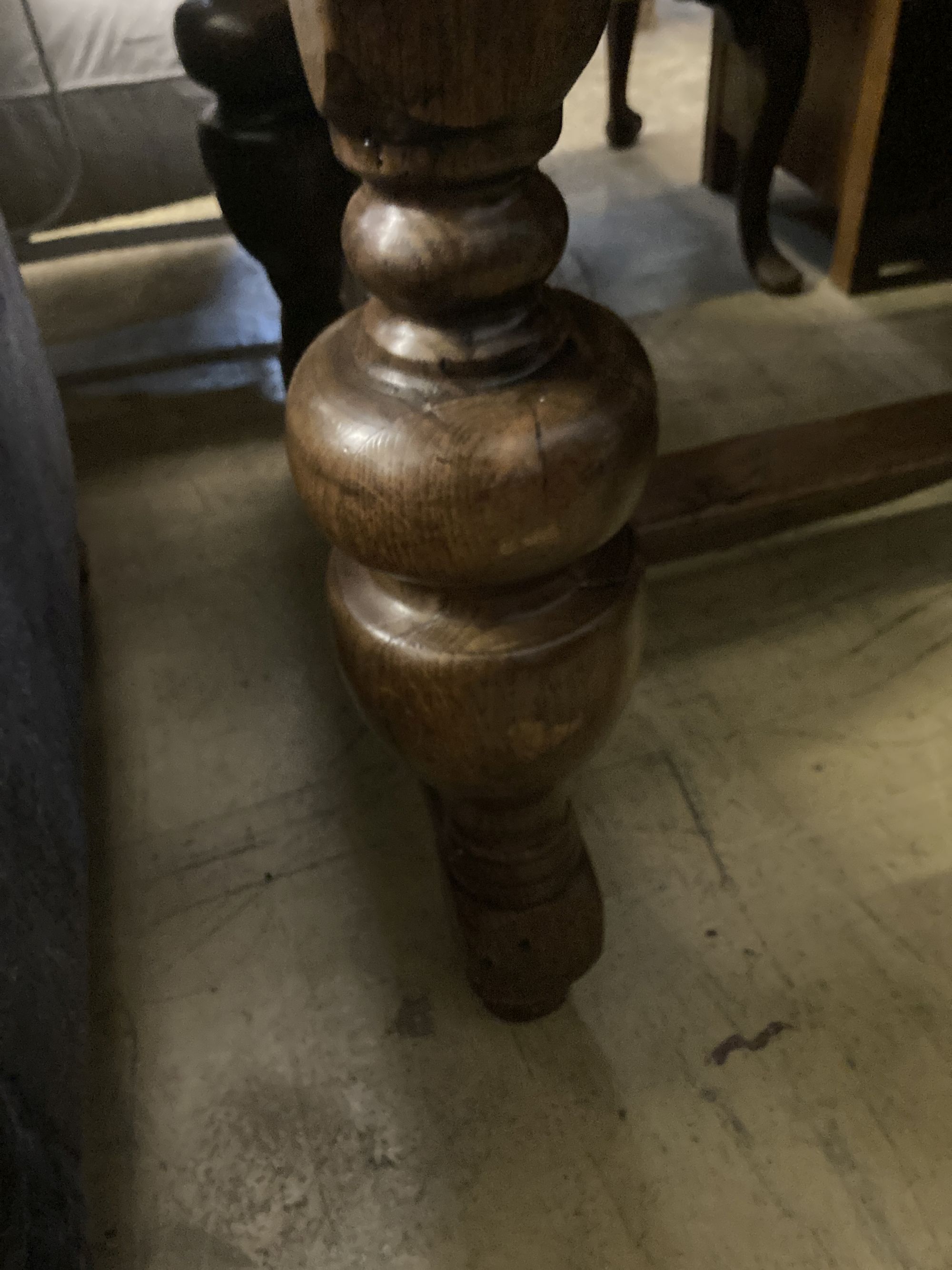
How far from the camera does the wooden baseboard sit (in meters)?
0.78

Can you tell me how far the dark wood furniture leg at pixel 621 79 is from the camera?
5.54 ft

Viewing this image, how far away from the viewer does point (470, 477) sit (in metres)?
0.34

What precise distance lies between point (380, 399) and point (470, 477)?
0.05 meters

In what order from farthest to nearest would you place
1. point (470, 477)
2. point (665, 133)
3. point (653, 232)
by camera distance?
point (665, 133) < point (653, 232) < point (470, 477)

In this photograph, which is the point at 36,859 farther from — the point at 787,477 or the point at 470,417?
the point at 787,477

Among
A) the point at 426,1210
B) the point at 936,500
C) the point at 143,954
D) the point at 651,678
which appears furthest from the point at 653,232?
the point at 426,1210

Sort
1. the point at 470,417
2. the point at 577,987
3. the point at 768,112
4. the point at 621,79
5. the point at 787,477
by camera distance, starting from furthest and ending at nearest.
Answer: the point at 621,79 → the point at 768,112 → the point at 787,477 → the point at 577,987 → the point at 470,417

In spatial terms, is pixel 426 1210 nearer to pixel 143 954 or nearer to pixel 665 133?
pixel 143 954

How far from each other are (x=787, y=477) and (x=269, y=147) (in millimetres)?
518

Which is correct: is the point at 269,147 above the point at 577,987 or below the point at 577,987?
above

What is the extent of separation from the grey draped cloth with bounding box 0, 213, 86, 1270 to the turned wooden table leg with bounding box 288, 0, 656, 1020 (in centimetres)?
15

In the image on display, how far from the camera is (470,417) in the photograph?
35 cm

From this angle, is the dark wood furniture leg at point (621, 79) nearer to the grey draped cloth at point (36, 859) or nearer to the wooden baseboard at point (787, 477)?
the wooden baseboard at point (787, 477)

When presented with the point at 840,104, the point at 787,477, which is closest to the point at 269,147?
the point at 787,477
